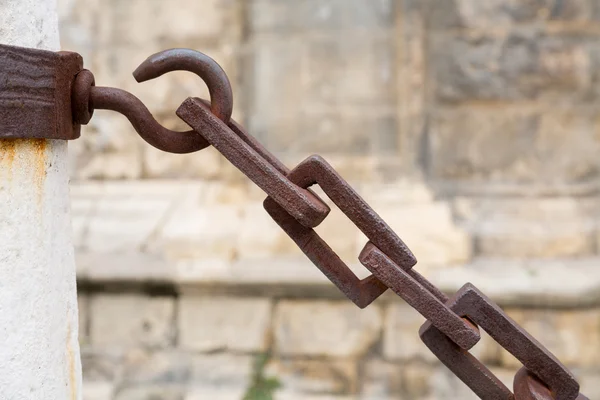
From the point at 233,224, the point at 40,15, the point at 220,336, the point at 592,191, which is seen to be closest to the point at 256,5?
the point at 233,224

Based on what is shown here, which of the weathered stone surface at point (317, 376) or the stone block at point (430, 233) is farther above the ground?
the stone block at point (430, 233)

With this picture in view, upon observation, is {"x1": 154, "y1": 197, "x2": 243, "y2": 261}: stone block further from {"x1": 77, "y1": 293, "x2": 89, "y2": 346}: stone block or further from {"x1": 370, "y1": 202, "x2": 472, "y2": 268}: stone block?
{"x1": 370, "y1": 202, "x2": 472, "y2": 268}: stone block

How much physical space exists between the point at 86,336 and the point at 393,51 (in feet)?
5.24

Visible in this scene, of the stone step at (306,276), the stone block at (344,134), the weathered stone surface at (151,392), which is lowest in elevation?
the weathered stone surface at (151,392)

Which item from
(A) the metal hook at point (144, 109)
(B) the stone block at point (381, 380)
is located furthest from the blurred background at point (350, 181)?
(A) the metal hook at point (144, 109)

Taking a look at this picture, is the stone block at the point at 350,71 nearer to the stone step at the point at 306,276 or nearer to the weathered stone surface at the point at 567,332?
the stone step at the point at 306,276

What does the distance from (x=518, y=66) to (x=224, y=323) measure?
4.77ft

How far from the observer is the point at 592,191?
2.40m

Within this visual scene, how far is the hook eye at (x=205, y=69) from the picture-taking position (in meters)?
0.74

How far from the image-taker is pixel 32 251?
672 mm

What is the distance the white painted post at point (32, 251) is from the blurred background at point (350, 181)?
1.51 meters

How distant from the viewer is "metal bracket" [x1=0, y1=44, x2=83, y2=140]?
2.07 ft

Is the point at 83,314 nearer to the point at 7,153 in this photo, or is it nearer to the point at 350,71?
the point at 350,71

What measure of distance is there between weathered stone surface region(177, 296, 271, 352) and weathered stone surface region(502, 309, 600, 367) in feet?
2.83
